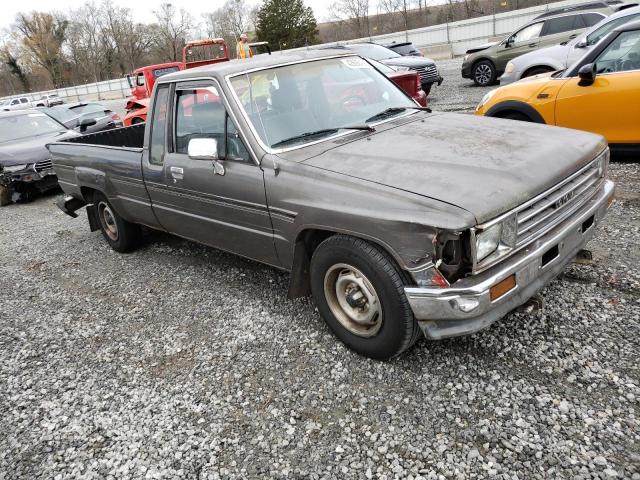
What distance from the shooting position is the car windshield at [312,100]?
3.63 m

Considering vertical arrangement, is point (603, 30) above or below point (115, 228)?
above

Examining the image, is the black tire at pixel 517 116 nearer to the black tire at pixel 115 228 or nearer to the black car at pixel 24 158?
the black tire at pixel 115 228

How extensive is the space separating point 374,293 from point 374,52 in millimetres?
12388

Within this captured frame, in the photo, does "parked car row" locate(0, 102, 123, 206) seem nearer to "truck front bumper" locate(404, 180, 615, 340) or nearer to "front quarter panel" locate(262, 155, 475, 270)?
"front quarter panel" locate(262, 155, 475, 270)

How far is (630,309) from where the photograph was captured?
11.0 ft

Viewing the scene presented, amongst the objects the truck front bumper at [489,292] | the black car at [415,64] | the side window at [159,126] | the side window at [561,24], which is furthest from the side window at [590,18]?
the side window at [159,126]

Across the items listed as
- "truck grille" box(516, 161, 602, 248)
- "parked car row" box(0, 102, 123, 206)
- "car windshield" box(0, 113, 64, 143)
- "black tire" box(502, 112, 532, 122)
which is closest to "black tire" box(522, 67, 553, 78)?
"black tire" box(502, 112, 532, 122)

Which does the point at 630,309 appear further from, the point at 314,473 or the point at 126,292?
the point at 126,292

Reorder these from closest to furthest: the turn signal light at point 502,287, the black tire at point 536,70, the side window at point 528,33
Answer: the turn signal light at point 502,287 < the black tire at point 536,70 < the side window at point 528,33

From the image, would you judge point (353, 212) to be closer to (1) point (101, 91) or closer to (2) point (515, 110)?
(2) point (515, 110)

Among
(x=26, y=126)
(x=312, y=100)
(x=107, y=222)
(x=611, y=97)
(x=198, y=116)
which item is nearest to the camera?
(x=312, y=100)

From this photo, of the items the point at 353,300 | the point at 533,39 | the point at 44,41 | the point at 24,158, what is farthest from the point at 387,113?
the point at 44,41

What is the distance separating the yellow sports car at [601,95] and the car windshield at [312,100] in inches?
105

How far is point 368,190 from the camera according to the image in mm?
2852
